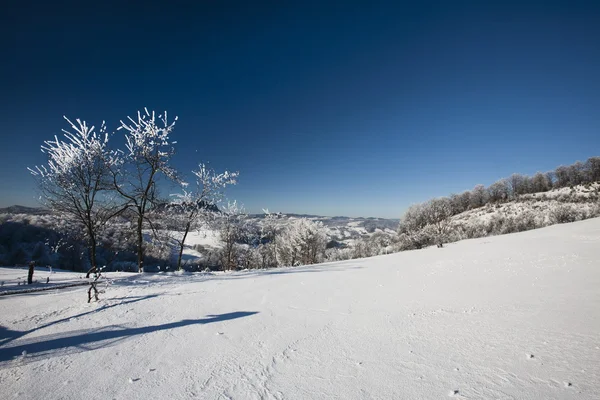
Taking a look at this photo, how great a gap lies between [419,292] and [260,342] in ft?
13.5

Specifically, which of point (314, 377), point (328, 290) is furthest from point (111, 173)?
point (314, 377)

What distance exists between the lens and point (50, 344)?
372 centimetres

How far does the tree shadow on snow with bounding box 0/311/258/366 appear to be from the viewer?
345 cm

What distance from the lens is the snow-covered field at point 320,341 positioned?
253 centimetres

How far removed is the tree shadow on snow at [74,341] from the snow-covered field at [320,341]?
0.10 feet

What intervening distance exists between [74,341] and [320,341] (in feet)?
12.7

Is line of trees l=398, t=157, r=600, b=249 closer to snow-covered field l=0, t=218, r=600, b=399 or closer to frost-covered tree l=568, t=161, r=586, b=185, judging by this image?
frost-covered tree l=568, t=161, r=586, b=185

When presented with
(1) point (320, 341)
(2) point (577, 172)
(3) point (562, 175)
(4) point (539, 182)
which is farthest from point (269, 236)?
(3) point (562, 175)

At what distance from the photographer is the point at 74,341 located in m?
3.80

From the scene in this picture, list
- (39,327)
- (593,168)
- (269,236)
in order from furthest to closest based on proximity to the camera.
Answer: (593,168) → (269,236) → (39,327)

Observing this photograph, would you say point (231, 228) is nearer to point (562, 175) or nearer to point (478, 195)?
point (478, 195)

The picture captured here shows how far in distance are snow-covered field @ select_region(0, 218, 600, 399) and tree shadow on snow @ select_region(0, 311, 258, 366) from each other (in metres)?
0.03

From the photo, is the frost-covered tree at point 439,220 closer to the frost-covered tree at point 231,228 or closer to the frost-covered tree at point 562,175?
the frost-covered tree at point 231,228

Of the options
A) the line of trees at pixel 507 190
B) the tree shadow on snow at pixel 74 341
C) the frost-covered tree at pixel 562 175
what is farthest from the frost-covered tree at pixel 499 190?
the tree shadow on snow at pixel 74 341
